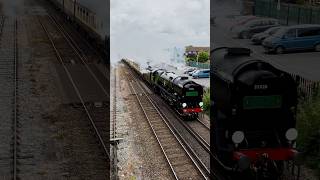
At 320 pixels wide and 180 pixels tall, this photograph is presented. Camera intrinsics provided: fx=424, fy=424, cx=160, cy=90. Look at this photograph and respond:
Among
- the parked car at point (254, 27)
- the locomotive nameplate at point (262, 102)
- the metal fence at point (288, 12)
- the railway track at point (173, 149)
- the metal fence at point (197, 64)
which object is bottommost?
the railway track at point (173, 149)

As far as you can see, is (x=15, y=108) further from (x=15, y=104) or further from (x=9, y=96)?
(x=9, y=96)

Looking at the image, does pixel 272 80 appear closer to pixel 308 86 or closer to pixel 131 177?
pixel 308 86

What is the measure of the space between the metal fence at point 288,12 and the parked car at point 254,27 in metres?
0.15

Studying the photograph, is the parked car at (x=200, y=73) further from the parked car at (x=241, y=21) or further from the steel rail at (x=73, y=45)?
the parked car at (x=241, y=21)

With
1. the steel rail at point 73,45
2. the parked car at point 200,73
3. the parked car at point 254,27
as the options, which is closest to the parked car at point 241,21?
the parked car at point 254,27

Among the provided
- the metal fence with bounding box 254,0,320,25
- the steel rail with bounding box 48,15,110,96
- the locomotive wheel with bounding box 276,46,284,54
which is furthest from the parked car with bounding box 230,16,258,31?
the steel rail with bounding box 48,15,110,96

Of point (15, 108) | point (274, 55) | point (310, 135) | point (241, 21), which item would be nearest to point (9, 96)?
point (15, 108)

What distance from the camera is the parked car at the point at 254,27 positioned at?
835 centimetres

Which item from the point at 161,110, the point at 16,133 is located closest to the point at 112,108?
the point at 161,110

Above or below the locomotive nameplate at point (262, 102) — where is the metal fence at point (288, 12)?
above

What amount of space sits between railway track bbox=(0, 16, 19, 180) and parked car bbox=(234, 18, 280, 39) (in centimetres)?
489

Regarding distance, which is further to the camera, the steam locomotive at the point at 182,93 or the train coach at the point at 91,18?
the steam locomotive at the point at 182,93

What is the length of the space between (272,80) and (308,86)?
2770mm

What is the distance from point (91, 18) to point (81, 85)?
240cm
